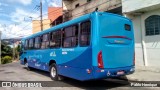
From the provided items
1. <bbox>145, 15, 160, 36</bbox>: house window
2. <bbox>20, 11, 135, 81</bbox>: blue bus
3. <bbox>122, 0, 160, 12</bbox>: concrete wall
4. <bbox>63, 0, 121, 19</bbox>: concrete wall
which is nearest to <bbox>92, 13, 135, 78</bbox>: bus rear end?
<bbox>20, 11, 135, 81</bbox>: blue bus

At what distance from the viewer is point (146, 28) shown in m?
16.3

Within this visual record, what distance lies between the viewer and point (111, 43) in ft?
31.1

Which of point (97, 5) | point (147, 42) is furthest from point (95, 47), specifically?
point (97, 5)

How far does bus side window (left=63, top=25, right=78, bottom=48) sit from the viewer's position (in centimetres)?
1030

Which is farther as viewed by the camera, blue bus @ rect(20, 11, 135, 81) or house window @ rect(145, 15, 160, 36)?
house window @ rect(145, 15, 160, 36)

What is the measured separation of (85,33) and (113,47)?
1293mm

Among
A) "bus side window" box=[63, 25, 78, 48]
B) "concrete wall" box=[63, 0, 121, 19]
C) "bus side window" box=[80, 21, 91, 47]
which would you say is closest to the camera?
"bus side window" box=[80, 21, 91, 47]

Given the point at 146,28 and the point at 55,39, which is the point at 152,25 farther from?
the point at 55,39

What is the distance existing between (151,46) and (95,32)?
802 centimetres

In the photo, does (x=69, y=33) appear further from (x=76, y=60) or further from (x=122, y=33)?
(x=122, y=33)

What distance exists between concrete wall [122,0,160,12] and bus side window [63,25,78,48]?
621 centimetres

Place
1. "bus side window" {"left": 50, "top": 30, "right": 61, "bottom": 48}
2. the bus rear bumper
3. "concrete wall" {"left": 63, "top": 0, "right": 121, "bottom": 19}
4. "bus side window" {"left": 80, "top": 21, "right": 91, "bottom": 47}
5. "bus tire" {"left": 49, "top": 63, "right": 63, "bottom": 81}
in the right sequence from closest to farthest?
the bus rear bumper → "bus side window" {"left": 80, "top": 21, "right": 91, "bottom": 47} → "bus side window" {"left": 50, "top": 30, "right": 61, "bottom": 48} → "bus tire" {"left": 49, "top": 63, "right": 63, "bottom": 81} → "concrete wall" {"left": 63, "top": 0, "right": 121, "bottom": 19}

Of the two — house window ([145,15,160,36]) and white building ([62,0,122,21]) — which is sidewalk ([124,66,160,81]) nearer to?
house window ([145,15,160,36])

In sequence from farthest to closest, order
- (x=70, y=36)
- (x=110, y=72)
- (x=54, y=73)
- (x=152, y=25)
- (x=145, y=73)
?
(x=152, y=25), (x=145, y=73), (x=54, y=73), (x=70, y=36), (x=110, y=72)
